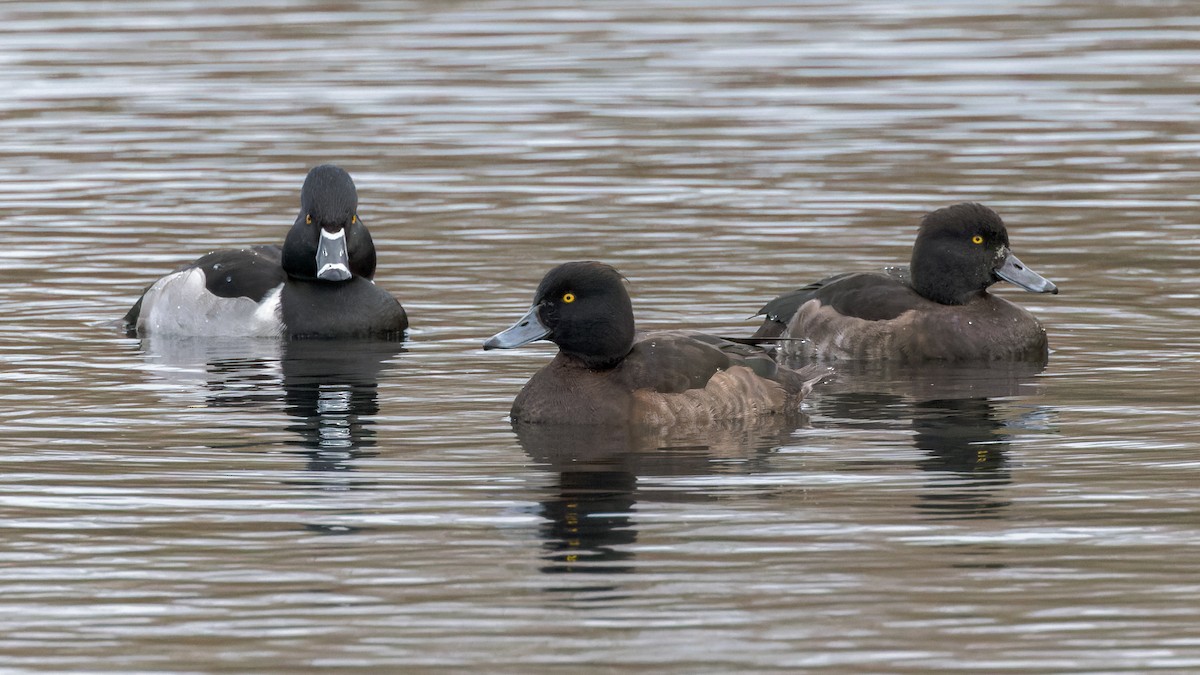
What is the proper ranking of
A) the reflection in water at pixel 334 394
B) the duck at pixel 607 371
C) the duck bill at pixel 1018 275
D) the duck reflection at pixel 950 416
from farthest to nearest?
the duck bill at pixel 1018 275, the duck at pixel 607 371, the reflection in water at pixel 334 394, the duck reflection at pixel 950 416

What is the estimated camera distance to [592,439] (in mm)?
9992

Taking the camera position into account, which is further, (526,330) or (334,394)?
(334,394)

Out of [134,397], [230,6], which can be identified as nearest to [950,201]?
[134,397]

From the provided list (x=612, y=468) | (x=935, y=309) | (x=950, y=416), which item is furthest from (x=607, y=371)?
(x=935, y=309)

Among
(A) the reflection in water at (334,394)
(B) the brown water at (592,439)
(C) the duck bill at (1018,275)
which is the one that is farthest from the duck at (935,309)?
(A) the reflection in water at (334,394)

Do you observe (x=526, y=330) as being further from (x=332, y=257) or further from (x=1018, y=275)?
(x=1018, y=275)

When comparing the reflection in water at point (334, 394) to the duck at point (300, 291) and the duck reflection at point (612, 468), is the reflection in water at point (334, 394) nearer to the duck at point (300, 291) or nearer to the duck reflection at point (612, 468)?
the duck at point (300, 291)

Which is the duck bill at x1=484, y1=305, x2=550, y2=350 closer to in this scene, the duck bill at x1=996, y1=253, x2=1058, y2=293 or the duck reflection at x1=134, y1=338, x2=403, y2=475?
the duck reflection at x1=134, y1=338, x2=403, y2=475

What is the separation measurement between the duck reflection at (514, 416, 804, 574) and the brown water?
0.10ft

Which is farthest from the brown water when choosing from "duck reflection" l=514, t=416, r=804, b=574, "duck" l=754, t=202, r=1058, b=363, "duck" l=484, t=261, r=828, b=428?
"duck" l=754, t=202, r=1058, b=363

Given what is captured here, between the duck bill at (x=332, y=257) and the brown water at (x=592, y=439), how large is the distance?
494 mm

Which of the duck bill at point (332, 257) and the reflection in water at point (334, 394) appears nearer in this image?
the reflection in water at point (334, 394)

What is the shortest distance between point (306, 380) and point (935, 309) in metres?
3.66

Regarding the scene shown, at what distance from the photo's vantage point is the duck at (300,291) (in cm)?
1360
